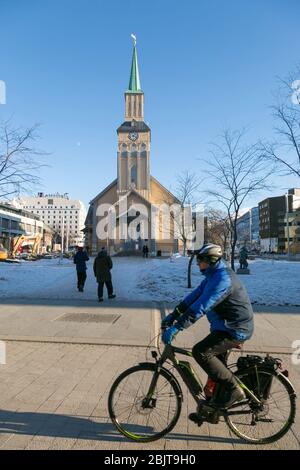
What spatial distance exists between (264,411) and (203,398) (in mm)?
623

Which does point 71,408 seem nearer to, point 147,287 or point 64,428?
point 64,428

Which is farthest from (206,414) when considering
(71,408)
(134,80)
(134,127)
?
(134,80)

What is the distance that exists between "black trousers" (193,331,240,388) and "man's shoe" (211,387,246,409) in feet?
0.24

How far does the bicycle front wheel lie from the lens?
3.42 metres

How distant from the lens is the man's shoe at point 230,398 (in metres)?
3.34

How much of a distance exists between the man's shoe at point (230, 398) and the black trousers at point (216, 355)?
0.24ft

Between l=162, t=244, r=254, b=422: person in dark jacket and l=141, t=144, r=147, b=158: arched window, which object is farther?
Result: l=141, t=144, r=147, b=158: arched window

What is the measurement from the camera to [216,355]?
11.0ft

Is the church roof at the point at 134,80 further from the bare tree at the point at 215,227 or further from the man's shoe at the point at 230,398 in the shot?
the man's shoe at the point at 230,398

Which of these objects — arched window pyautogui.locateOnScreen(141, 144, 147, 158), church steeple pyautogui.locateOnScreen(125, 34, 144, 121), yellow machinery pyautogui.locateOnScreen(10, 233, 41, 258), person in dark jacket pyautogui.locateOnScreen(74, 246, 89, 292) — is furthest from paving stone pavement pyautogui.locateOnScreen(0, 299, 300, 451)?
church steeple pyautogui.locateOnScreen(125, 34, 144, 121)

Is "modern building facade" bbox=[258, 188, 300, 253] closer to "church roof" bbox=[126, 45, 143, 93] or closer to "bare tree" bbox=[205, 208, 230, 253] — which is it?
"bare tree" bbox=[205, 208, 230, 253]
